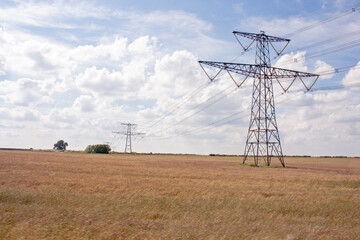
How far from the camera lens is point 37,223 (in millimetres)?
11023

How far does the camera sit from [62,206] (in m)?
14.5

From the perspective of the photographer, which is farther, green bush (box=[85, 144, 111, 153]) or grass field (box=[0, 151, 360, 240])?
green bush (box=[85, 144, 111, 153])

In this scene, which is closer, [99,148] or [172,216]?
[172,216]

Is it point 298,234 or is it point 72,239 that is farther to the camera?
point 298,234

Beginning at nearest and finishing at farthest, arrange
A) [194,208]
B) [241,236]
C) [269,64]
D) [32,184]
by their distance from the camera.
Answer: [241,236], [194,208], [32,184], [269,64]

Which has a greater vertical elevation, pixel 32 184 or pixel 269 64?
pixel 269 64

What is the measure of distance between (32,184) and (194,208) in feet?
42.7

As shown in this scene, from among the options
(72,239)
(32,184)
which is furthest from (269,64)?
(72,239)

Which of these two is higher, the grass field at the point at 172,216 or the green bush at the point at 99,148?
the green bush at the point at 99,148

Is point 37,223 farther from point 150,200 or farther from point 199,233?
point 150,200

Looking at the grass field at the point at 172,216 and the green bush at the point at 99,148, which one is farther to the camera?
the green bush at the point at 99,148

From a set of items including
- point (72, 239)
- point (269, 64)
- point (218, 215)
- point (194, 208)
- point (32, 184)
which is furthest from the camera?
point (269, 64)

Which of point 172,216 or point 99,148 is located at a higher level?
point 99,148

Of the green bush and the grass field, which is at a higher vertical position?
the green bush
